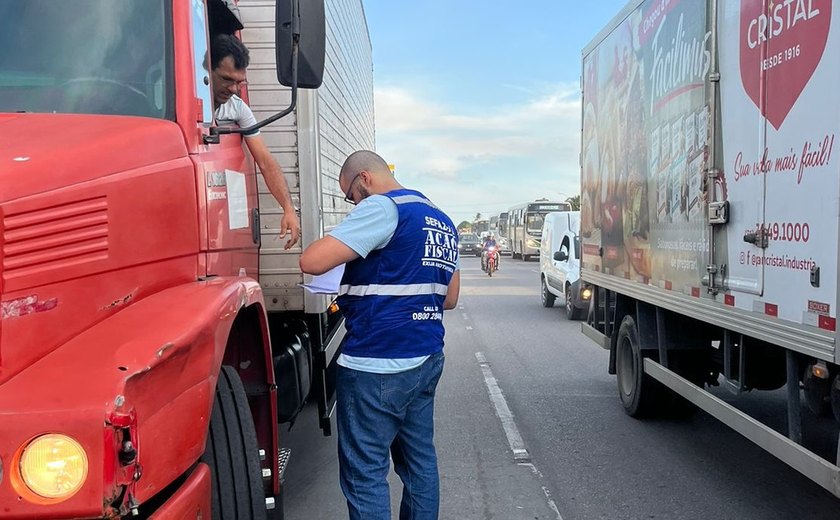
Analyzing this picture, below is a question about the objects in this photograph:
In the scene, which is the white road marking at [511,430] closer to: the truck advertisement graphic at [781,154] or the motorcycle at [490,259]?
the truck advertisement graphic at [781,154]

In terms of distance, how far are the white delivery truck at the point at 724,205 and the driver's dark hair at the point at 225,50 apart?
269 centimetres

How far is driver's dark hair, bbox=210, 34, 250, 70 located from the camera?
11.2ft

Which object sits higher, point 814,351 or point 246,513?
point 814,351

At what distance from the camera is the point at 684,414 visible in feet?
21.8

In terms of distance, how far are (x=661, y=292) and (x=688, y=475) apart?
4.46 feet

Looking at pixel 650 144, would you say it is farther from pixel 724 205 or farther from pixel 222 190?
pixel 222 190

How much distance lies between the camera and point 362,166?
332 cm

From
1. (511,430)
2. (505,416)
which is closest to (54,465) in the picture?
(511,430)

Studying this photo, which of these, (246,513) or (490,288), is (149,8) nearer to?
(246,513)

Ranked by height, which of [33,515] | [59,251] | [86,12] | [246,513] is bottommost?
[246,513]

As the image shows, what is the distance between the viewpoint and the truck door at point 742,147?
3898 mm

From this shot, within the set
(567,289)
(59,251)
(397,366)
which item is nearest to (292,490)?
(397,366)

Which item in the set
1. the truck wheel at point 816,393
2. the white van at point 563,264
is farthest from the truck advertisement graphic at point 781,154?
the white van at point 563,264

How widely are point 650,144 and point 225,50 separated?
12.1 feet
